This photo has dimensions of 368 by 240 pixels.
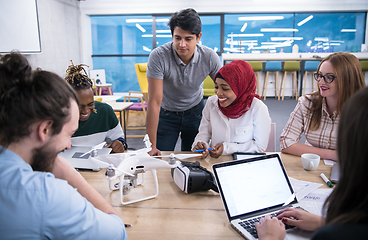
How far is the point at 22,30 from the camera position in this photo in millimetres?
4777

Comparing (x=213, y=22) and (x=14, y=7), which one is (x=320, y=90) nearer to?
(x=14, y=7)

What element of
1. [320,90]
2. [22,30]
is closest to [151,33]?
[22,30]

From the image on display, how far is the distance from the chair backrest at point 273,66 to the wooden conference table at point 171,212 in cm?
621

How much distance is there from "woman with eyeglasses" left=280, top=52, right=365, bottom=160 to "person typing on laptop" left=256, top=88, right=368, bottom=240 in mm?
993

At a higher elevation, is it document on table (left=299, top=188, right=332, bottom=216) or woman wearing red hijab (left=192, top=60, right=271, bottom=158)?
woman wearing red hijab (left=192, top=60, right=271, bottom=158)

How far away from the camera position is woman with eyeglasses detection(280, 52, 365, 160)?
147 cm

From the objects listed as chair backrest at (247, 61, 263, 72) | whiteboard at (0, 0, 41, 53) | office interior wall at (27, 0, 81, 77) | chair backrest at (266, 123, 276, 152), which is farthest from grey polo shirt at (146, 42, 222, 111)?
chair backrest at (247, 61, 263, 72)

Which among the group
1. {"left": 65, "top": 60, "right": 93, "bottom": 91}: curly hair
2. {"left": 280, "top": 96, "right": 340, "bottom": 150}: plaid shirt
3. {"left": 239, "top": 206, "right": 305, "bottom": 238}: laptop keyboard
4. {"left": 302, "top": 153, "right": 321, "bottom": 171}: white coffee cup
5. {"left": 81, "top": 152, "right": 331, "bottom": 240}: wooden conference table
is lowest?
{"left": 81, "top": 152, "right": 331, "bottom": 240}: wooden conference table

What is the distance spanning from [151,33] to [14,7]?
3650mm

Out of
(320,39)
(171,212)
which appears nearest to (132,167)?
(171,212)

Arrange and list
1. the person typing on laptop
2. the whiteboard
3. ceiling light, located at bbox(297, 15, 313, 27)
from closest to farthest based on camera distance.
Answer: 1. the person typing on laptop
2. the whiteboard
3. ceiling light, located at bbox(297, 15, 313, 27)

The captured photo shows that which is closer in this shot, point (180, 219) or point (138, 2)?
point (180, 219)

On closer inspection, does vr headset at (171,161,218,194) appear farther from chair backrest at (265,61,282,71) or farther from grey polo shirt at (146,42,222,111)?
chair backrest at (265,61,282,71)

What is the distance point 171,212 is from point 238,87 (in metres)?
0.97
